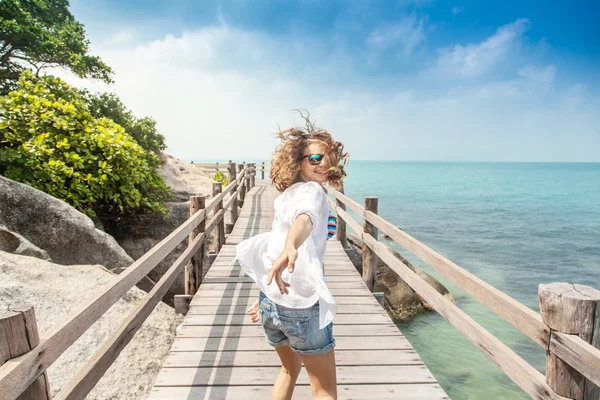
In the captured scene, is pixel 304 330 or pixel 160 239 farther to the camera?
pixel 160 239

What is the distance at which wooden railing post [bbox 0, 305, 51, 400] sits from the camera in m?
1.23

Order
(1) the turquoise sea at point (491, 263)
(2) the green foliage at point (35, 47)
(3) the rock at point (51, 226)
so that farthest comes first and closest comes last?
(2) the green foliage at point (35, 47) < (1) the turquoise sea at point (491, 263) < (3) the rock at point (51, 226)

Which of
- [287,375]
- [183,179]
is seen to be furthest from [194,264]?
[183,179]

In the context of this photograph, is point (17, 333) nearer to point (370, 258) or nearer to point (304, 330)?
point (304, 330)

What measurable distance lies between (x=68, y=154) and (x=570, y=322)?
21.8ft

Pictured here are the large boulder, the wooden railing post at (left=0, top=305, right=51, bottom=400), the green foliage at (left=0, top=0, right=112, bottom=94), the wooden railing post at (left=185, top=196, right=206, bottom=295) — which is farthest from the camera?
the green foliage at (left=0, top=0, right=112, bottom=94)

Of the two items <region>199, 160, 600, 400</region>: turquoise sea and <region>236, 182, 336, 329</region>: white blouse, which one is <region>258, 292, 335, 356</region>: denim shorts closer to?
<region>236, 182, 336, 329</region>: white blouse

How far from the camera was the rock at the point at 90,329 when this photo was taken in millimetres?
2705

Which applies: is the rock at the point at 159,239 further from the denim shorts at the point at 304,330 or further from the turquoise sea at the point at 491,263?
the denim shorts at the point at 304,330

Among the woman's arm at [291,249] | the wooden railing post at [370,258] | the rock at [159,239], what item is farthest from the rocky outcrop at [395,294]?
the woman's arm at [291,249]

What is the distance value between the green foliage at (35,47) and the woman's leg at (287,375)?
41.3 ft

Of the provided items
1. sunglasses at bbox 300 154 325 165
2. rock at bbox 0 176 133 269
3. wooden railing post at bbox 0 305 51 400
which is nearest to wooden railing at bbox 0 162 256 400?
wooden railing post at bbox 0 305 51 400

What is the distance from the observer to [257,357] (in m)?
3.07

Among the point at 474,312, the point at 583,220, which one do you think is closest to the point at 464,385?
the point at 474,312
